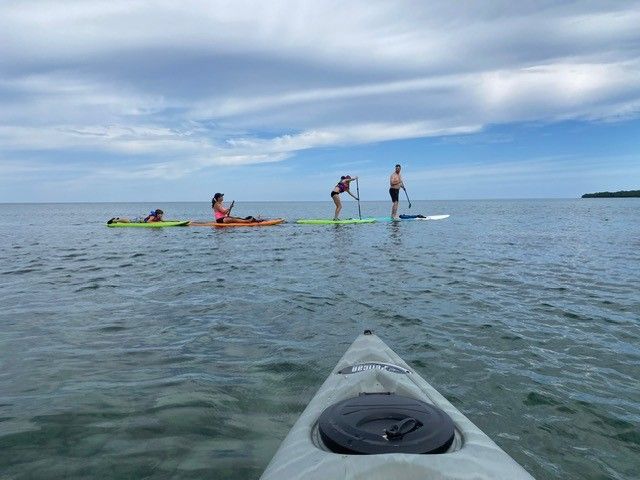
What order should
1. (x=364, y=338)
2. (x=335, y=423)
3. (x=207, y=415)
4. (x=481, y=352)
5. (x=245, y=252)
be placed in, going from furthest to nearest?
(x=245, y=252) < (x=481, y=352) < (x=364, y=338) < (x=207, y=415) < (x=335, y=423)

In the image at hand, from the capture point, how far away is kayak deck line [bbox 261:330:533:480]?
218 cm

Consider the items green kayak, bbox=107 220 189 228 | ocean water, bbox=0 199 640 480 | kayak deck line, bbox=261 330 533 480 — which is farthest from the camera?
green kayak, bbox=107 220 189 228

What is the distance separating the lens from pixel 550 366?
5.55 metres

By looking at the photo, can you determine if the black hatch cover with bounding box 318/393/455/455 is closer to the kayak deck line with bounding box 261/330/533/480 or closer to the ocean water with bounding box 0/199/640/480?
the kayak deck line with bounding box 261/330/533/480

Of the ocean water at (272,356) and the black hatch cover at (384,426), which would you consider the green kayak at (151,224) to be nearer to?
the ocean water at (272,356)

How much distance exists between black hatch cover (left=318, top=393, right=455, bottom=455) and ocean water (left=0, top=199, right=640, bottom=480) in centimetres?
117

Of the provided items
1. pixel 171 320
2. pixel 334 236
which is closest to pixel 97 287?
pixel 171 320

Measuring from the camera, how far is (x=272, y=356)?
5.98m

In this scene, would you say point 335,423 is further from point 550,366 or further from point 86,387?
point 550,366

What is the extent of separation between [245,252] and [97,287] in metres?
6.74

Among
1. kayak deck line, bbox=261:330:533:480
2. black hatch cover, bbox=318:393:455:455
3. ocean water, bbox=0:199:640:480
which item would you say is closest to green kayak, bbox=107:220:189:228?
ocean water, bbox=0:199:640:480

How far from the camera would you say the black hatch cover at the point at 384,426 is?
2395 mm

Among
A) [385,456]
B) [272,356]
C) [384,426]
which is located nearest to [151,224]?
[272,356]

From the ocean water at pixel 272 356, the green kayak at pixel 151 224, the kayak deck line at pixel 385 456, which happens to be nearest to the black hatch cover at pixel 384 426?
the kayak deck line at pixel 385 456
